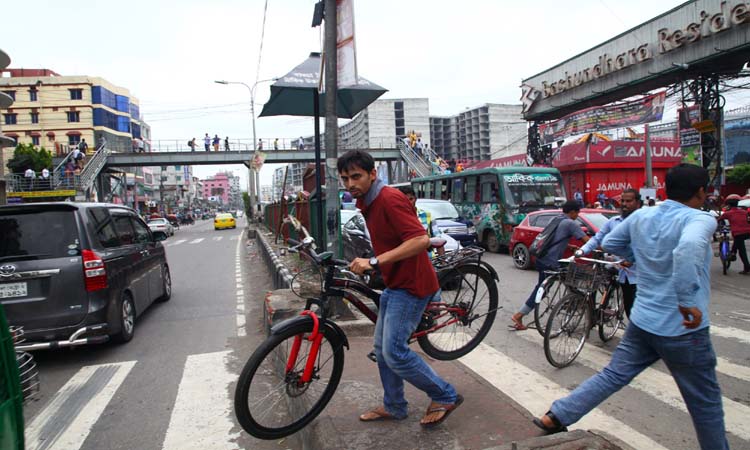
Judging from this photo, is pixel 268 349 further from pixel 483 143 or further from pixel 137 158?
pixel 483 143

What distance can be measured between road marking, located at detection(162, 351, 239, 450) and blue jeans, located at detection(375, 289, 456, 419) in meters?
1.41

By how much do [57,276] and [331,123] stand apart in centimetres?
341

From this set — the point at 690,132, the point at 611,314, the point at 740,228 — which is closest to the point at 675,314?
the point at 611,314

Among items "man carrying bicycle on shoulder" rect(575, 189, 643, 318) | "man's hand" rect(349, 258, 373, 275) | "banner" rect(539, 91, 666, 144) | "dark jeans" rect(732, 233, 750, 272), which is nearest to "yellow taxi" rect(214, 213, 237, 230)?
"banner" rect(539, 91, 666, 144)

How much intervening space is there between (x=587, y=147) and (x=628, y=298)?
24.2 m

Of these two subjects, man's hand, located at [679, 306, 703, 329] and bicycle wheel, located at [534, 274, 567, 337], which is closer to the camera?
man's hand, located at [679, 306, 703, 329]

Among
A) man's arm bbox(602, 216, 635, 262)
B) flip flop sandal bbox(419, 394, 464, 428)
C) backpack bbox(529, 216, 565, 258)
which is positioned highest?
man's arm bbox(602, 216, 635, 262)

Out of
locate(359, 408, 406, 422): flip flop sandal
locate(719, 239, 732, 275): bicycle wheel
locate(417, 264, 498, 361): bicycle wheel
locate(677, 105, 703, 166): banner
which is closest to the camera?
locate(359, 408, 406, 422): flip flop sandal

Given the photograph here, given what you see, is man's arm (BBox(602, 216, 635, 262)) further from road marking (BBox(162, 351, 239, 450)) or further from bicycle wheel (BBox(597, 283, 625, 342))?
road marking (BBox(162, 351, 239, 450))

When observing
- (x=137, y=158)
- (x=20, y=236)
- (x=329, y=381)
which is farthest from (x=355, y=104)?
(x=137, y=158)

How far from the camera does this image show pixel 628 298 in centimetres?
521

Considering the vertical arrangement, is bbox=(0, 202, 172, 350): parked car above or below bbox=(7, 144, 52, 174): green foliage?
below

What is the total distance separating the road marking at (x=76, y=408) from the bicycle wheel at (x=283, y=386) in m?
1.53

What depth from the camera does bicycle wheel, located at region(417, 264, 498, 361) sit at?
4066 mm
